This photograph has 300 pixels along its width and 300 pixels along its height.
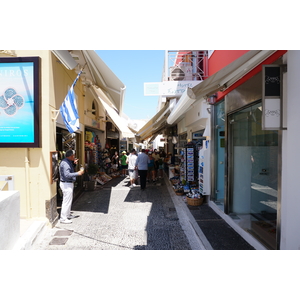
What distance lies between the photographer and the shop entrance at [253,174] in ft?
14.0

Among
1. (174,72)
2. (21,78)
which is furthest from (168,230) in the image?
(174,72)

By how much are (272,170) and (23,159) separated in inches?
206

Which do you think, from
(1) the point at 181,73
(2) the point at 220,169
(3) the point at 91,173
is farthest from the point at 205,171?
(3) the point at 91,173

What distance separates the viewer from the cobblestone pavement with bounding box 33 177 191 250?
4.59 m

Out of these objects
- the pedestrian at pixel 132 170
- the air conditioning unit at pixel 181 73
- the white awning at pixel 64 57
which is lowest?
the pedestrian at pixel 132 170

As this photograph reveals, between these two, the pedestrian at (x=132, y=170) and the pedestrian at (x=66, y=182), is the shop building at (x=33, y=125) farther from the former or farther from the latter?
the pedestrian at (x=132, y=170)

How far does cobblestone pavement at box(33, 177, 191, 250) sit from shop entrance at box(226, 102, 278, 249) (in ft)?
4.95

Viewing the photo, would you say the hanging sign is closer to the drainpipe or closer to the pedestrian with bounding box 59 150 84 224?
the pedestrian with bounding box 59 150 84 224

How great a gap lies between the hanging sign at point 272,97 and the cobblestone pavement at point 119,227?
2657 millimetres

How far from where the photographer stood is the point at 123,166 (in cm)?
1509

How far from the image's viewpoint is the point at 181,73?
8.65 m

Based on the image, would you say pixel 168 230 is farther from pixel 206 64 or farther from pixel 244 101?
pixel 206 64

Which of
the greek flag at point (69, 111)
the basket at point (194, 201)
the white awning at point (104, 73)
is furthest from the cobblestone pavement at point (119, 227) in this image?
the white awning at point (104, 73)

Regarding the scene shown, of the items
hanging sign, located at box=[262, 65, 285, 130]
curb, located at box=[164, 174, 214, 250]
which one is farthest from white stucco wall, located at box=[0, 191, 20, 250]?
hanging sign, located at box=[262, 65, 285, 130]
